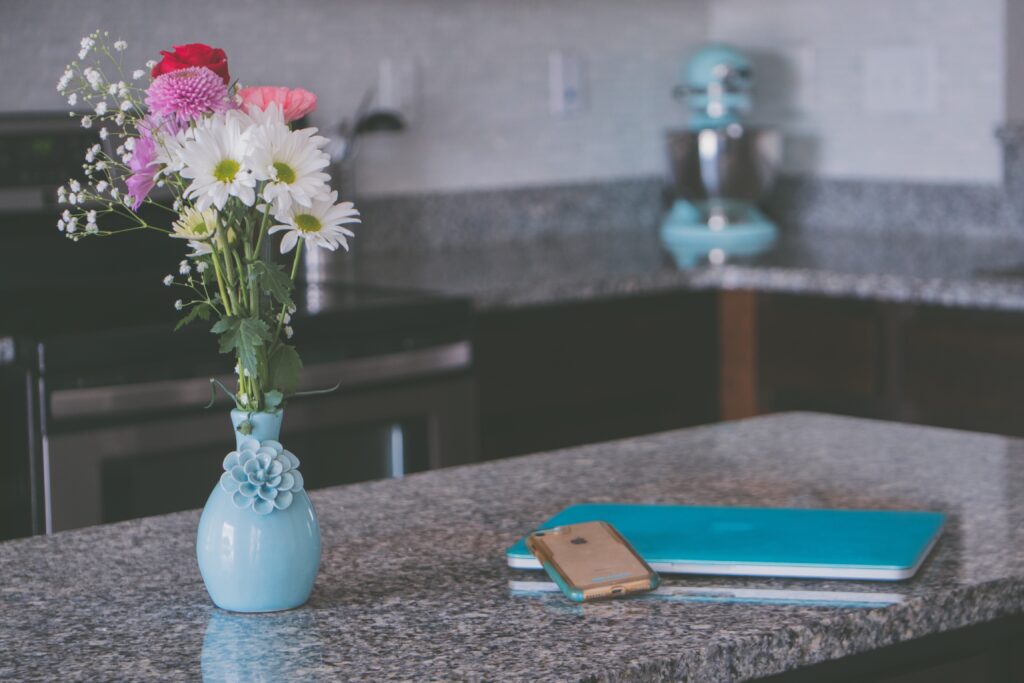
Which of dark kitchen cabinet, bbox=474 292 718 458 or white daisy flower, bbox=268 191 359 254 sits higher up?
white daisy flower, bbox=268 191 359 254

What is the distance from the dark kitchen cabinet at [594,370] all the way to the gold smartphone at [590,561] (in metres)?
1.67

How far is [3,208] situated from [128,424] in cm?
70

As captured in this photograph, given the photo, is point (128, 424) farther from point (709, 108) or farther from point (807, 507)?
point (709, 108)

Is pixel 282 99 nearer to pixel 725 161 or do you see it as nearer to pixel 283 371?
pixel 283 371

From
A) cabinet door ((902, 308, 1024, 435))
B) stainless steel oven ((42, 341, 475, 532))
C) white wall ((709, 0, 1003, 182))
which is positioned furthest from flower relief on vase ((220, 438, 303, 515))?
white wall ((709, 0, 1003, 182))

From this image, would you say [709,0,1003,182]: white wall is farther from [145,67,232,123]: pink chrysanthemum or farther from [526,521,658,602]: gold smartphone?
[145,67,232,123]: pink chrysanthemum

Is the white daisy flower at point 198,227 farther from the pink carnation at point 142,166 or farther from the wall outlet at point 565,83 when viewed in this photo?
the wall outlet at point 565,83

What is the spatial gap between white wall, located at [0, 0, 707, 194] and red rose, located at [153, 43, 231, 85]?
2105mm

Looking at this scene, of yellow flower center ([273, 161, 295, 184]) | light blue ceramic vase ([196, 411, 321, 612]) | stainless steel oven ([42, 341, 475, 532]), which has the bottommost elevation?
stainless steel oven ([42, 341, 475, 532])

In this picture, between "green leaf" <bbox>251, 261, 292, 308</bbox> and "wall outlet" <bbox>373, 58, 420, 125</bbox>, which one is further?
"wall outlet" <bbox>373, 58, 420, 125</bbox>

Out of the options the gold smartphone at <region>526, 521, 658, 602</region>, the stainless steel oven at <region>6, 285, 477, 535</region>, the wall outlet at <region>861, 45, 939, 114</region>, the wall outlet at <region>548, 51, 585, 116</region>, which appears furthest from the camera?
the wall outlet at <region>548, 51, 585, 116</region>

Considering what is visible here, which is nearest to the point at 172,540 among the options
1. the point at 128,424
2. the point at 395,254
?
the point at 128,424

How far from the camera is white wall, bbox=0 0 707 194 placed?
3.12 metres

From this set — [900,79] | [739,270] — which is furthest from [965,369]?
[900,79]
